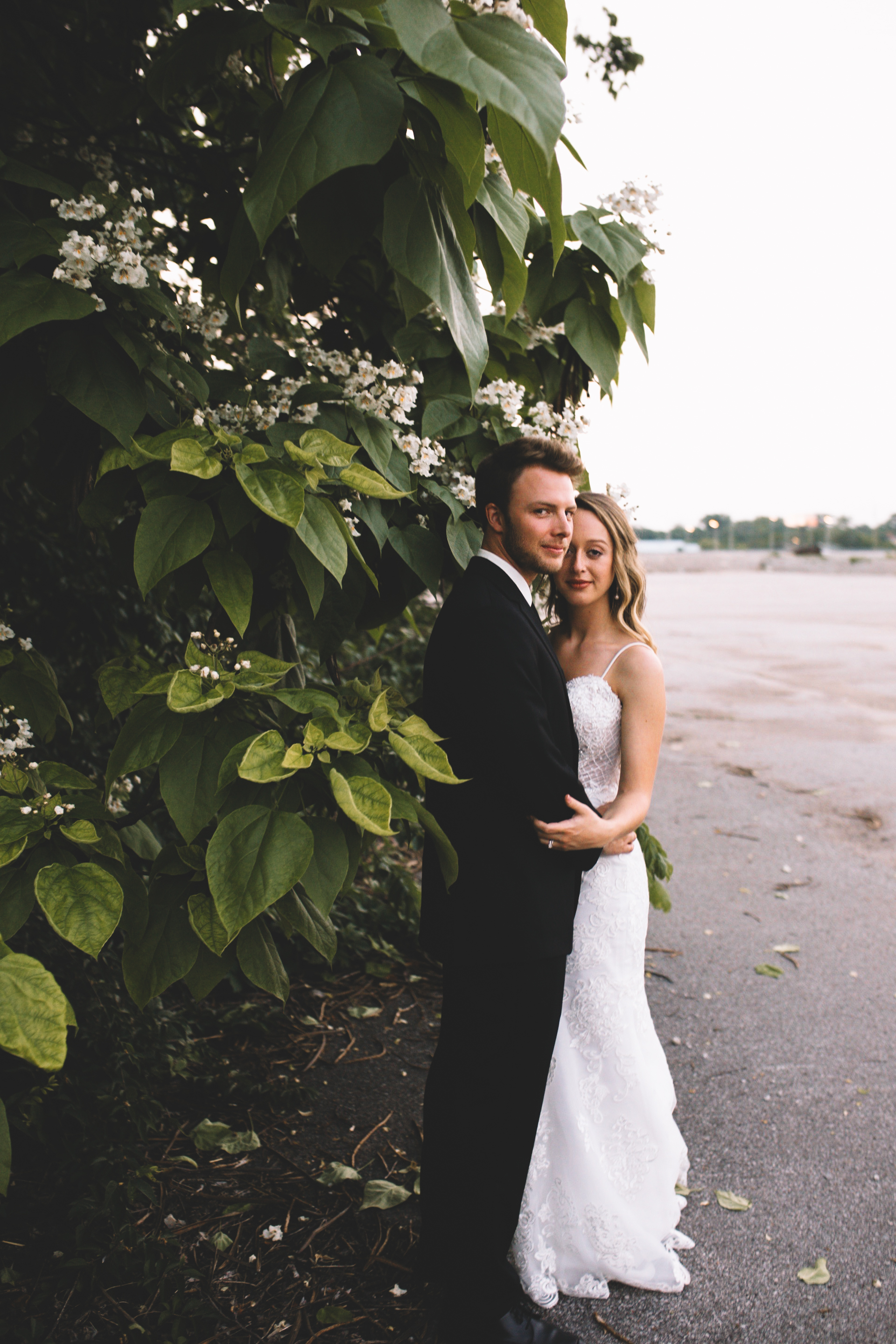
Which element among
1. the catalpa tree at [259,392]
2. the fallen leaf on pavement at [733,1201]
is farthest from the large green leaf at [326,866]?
the fallen leaf on pavement at [733,1201]

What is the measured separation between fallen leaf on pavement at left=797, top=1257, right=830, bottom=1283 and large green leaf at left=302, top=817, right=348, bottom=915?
6.58ft

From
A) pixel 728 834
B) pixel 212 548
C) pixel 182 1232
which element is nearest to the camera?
pixel 212 548

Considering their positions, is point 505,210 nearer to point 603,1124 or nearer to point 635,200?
point 635,200

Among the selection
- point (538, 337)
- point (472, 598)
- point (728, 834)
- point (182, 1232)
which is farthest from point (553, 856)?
point (728, 834)

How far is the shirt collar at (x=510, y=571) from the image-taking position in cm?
211

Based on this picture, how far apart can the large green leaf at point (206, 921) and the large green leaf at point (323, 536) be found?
564 millimetres

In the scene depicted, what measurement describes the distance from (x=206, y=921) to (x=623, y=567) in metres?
1.64

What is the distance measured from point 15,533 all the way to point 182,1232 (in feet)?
6.88

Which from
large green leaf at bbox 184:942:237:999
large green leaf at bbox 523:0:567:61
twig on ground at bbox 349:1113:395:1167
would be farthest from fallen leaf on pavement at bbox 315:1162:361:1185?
large green leaf at bbox 523:0:567:61

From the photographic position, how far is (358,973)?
4.14 meters

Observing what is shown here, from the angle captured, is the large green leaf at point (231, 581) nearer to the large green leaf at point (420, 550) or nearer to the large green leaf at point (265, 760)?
the large green leaf at point (265, 760)

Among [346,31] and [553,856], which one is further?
[553,856]

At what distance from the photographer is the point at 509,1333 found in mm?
2129

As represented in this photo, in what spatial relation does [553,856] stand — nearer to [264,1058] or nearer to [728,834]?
[264,1058]
